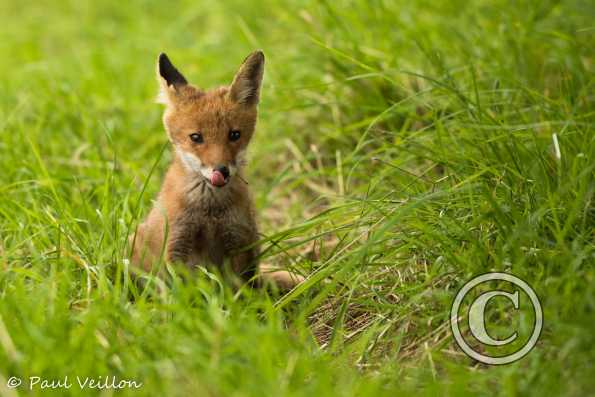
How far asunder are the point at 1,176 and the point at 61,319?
8.09ft

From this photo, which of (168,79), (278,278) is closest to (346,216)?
(278,278)

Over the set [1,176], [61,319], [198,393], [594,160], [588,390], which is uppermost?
[1,176]

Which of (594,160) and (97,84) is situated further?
(97,84)

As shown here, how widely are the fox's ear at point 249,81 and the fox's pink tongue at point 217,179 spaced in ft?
1.92

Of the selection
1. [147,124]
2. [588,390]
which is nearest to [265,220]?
[147,124]

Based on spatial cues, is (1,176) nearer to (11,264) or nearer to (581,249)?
(11,264)

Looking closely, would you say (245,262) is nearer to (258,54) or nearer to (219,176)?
(219,176)

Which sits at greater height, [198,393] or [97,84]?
[97,84]

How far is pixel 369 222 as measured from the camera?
4684 millimetres
